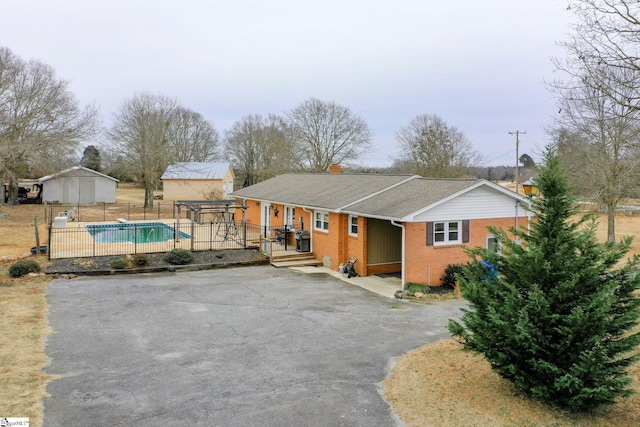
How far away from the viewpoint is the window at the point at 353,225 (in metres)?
19.4

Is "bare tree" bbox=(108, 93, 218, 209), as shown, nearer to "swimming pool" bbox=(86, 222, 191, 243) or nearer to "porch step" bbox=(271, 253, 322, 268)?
"swimming pool" bbox=(86, 222, 191, 243)

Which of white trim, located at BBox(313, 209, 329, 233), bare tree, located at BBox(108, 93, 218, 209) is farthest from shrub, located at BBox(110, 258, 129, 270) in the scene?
bare tree, located at BBox(108, 93, 218, 209)

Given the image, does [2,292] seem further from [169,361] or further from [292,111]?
[292,111]

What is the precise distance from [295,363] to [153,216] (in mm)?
33732

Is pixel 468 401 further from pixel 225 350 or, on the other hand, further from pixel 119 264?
pixel 119 264

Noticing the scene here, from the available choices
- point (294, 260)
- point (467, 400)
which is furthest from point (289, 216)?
point (467, 400)

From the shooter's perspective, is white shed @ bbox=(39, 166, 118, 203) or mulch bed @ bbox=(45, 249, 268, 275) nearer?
mulch bed @ bbox=(45, 249, 268, 275)

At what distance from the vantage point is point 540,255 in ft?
22.6

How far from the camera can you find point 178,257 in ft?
65.4

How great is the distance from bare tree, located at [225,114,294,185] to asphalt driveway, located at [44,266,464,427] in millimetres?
41575

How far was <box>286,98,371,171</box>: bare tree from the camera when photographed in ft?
175

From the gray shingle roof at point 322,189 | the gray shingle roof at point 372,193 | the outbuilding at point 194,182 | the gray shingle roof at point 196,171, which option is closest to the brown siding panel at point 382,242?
the gray shingle roof at point 372,193

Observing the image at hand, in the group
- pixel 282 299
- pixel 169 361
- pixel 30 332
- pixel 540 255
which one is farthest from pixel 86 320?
pixel 540 255

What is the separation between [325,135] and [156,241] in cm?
3102
